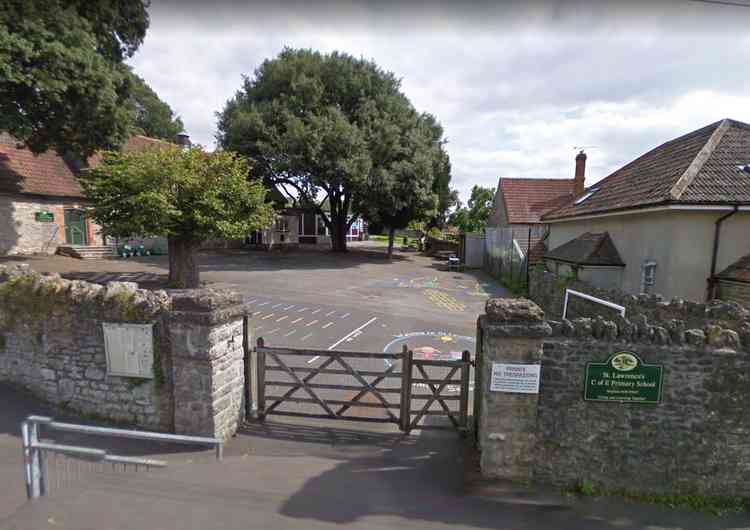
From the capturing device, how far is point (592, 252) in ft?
41.1

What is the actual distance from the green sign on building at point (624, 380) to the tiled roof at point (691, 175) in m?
7.72

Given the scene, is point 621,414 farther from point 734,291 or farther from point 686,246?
point 686,246

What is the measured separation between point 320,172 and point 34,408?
22.3 meters

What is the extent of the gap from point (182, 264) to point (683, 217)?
17322mm

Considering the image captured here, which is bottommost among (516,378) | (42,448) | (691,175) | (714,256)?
(42,448)

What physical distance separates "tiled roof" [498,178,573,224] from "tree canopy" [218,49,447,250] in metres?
6.36

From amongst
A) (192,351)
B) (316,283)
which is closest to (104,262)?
(316,283)

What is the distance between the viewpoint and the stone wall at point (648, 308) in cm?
Result: 632

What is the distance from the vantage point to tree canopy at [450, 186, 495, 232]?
45031 millimetres

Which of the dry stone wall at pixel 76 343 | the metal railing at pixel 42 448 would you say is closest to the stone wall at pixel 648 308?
the metal railing at pixel 42 448

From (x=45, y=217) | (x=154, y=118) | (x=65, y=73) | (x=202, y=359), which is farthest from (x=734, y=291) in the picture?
(x=154, y=118)

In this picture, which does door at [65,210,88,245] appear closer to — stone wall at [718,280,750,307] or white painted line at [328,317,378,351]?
white painted line at [328,317,378,351]

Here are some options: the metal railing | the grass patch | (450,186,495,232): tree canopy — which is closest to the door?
the metal railing

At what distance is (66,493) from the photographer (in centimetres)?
369
